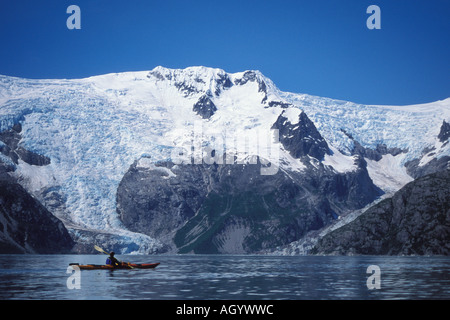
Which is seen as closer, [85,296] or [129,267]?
[85,296]
